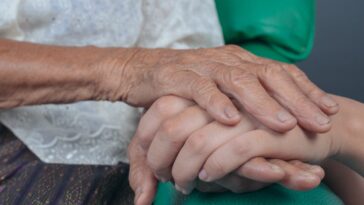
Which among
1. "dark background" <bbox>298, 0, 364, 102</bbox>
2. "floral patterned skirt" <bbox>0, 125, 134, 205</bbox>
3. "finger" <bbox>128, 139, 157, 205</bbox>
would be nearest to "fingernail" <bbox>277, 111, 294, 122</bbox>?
"finger" <bbox>128, 139, 157, 205</bbox>

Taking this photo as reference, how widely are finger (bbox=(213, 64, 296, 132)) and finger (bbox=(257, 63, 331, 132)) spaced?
0.02 meters

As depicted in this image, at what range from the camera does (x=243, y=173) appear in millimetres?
643

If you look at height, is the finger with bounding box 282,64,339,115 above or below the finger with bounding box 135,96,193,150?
below

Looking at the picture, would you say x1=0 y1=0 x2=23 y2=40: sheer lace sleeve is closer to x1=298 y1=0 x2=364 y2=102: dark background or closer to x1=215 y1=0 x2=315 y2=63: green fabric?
x1=215 y1=0 x2=315 y2=63: green fabric

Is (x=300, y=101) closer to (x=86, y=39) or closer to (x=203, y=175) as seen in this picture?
(x=203, y=175)

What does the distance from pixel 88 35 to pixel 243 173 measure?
44 centimetres

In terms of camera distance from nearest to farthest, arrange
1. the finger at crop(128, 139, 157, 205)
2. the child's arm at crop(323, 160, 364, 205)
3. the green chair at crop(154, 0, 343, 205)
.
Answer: the finger at crop(128, 139, 157, 205) < the child's arm at crop(323, 160, 364, 205) < the green chair at crop(154, 0, 343, 205)

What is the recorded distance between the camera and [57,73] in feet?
2.57

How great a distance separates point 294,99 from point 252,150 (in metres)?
0.09

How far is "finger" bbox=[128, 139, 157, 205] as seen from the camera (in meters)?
0.74

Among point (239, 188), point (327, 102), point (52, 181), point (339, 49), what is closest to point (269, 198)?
point (239, 188)

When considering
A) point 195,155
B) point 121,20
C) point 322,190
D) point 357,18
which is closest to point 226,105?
point 195,155

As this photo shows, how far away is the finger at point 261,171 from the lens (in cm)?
62

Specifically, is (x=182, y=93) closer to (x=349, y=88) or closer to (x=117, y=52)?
(x=117, y=52)
